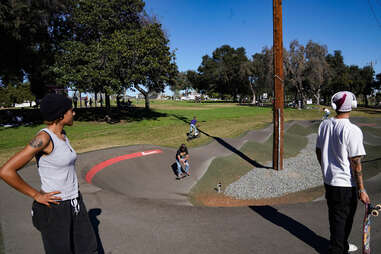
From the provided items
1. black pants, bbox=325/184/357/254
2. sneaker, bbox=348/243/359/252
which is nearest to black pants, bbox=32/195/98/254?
black pants, bbox=325/184/357/254

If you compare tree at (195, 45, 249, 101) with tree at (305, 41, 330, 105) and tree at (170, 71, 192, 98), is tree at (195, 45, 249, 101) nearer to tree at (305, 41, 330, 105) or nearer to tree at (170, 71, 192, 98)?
A: tree at (170, 71, 192, 98)

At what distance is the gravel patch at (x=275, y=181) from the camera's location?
27.9 feet

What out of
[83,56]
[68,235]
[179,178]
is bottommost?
[179,178]

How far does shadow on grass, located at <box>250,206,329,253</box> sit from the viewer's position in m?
4.25

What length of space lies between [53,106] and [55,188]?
0.90 metres

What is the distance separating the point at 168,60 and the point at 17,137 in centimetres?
1587

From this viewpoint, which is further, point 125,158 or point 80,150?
point 80,150

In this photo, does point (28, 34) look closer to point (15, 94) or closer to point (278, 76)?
point (278, 76)

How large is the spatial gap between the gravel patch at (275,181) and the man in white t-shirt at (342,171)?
16.7ft

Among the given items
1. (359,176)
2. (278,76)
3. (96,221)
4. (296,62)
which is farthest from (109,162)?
(296,62)

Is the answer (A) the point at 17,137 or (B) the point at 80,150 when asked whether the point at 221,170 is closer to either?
(B) the point at 80,150

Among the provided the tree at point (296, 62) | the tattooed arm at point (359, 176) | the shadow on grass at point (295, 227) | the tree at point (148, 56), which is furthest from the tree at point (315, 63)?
the tattooed arm at point (359, 176)

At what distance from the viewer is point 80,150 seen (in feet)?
44.9

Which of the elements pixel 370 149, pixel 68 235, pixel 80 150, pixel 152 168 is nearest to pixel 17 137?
pixel 80 150
